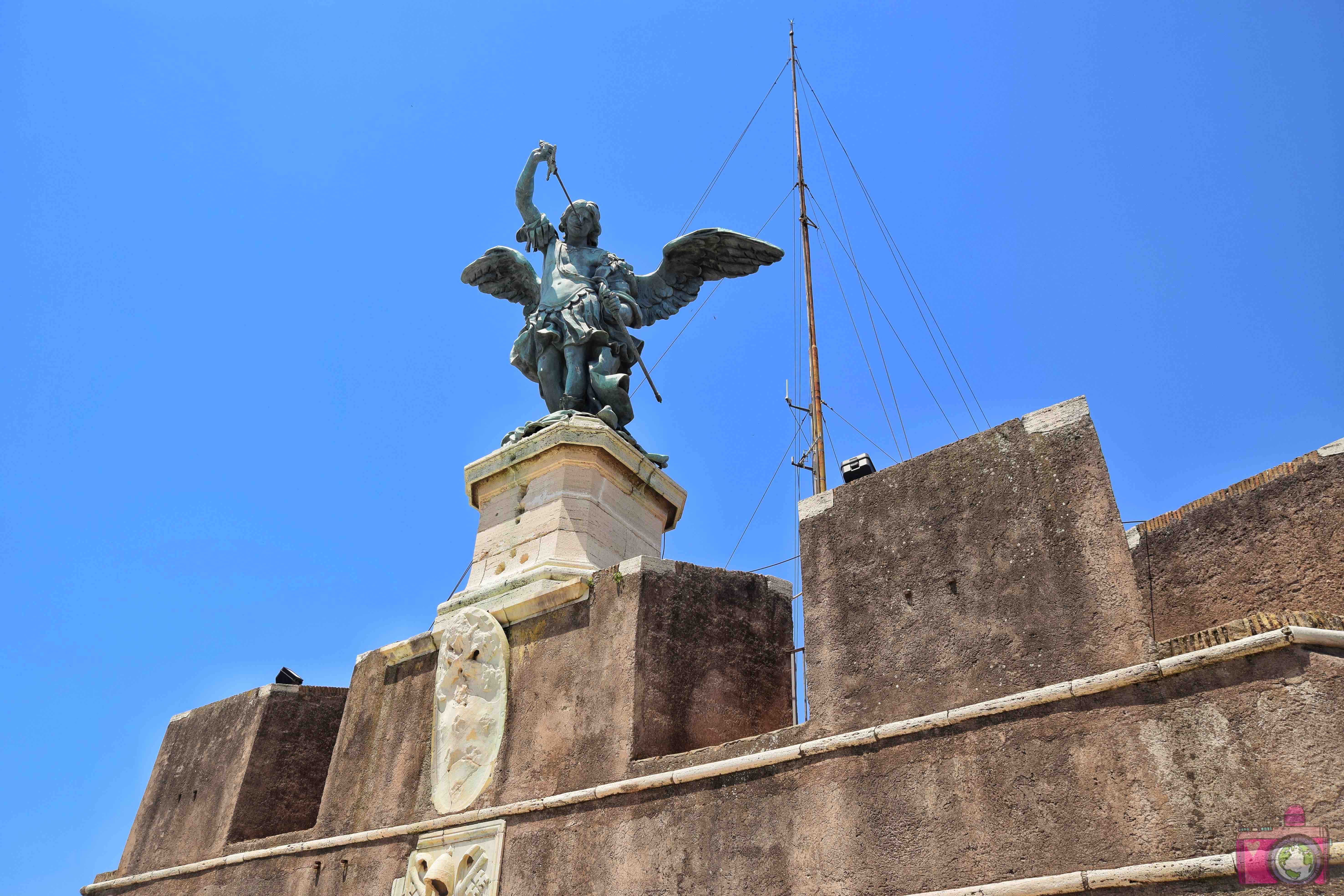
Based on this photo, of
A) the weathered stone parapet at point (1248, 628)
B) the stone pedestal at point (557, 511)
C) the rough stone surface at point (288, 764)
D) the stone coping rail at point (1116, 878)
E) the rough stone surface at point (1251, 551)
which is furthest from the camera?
the rough stone surface at point (288, 764)

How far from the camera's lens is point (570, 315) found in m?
7.82

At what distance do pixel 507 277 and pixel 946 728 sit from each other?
552 cm

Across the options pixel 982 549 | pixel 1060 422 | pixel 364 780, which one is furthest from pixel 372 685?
pixel 1060 422

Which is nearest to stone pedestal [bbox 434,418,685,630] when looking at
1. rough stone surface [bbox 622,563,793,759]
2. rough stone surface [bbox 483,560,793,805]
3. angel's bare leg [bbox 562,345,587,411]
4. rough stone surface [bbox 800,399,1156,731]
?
angel's bare leg [bbox 562,345,587,411]

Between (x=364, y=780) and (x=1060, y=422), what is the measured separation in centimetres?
462

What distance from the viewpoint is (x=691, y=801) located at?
4.91 m

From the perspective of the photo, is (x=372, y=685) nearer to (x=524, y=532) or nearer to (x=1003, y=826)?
(x=524, y=532)

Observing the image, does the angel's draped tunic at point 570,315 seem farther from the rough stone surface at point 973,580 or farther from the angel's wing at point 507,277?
the rough stone surface at point 973,580

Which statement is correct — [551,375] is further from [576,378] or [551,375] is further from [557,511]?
[557,511]

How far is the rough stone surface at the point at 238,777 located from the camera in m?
7.55

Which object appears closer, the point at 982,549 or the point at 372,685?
the point at 982,549

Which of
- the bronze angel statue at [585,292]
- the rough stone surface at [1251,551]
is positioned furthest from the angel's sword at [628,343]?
the rough stone surface at [1251,551]

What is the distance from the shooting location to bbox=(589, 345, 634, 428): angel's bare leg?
756 centimetres

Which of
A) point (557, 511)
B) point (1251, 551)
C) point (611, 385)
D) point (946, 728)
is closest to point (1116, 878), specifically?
point (946, 728)
